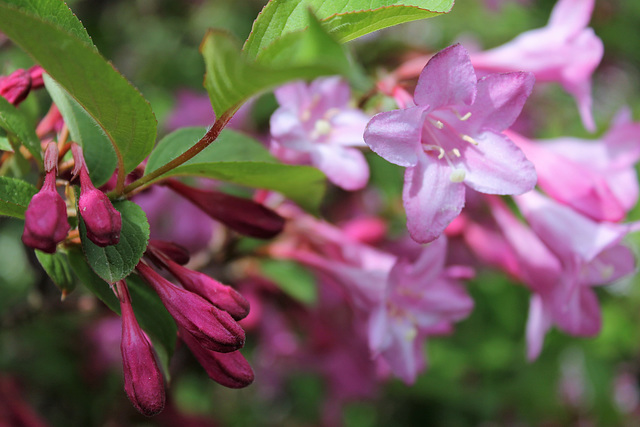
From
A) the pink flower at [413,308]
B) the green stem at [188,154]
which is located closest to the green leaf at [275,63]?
the green stem at [188,154]

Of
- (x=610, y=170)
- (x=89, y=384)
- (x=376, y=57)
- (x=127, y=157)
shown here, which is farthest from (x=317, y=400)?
(x=127, y=157)

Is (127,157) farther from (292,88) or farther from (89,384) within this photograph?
(89,384)

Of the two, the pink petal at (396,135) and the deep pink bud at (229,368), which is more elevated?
the pink petal at (396,135)

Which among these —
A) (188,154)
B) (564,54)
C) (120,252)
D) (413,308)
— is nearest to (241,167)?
(188,154)

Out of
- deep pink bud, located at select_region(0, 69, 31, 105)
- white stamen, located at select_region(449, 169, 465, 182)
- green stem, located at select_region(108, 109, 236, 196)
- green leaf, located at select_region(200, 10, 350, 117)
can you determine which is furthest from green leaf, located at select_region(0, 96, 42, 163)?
white stamen, located at select_region(449, 169, 465, 182)

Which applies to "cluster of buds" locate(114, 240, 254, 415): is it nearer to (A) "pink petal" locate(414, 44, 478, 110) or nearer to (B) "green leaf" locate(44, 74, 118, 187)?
(B) "green leaf" locate(44, 74, 118, 187)

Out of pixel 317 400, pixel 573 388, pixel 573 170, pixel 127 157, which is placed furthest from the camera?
pixel 573 388

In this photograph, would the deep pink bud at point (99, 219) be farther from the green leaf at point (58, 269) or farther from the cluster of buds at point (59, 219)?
the green leaf at point (58, 269)
